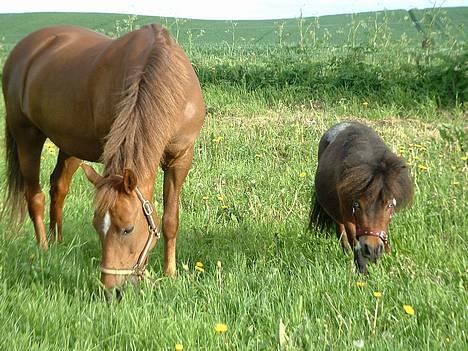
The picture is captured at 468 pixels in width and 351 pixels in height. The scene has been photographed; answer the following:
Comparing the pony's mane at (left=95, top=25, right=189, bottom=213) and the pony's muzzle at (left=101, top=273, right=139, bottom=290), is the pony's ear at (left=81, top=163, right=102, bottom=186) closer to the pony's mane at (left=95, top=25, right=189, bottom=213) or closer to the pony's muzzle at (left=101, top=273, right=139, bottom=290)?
the pony's mane at (left=95, top=25, right=189, bottom=213)

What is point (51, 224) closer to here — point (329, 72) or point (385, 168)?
point (385, 168)

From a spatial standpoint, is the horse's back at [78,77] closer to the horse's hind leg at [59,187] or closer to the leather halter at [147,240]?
the horse's hind leg at [59,187]

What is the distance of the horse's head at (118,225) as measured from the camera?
129 inches

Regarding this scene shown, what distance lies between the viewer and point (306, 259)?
4.03 meters

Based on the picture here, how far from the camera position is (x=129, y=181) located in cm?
331

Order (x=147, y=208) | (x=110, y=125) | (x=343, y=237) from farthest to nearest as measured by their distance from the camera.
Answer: (x=343, y=237) → (x=110, y=125) → (x=147, y=208)

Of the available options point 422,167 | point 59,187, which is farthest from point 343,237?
point 59,187

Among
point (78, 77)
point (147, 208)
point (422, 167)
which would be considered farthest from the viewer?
point (422, 167)

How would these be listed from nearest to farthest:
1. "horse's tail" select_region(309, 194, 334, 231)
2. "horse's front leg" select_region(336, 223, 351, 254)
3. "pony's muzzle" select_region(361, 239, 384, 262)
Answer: "pony's muzzle" select_region(361, 239, 384, 262) < "horse's front leg" select_region(336, 223, 351, 254) < "horse's tail" select_region(309, 194, 334, 231)

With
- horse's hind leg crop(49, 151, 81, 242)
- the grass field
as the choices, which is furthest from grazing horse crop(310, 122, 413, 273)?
horse's hind leg crop(49, 151, 81, 242)

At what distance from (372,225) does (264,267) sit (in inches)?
29.8

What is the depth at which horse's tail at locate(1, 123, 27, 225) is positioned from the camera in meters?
5.36

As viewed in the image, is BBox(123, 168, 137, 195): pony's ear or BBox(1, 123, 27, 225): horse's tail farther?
BBox(1, 123, 27, 225): horse's tail

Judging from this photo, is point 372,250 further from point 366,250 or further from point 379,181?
point 379,181
